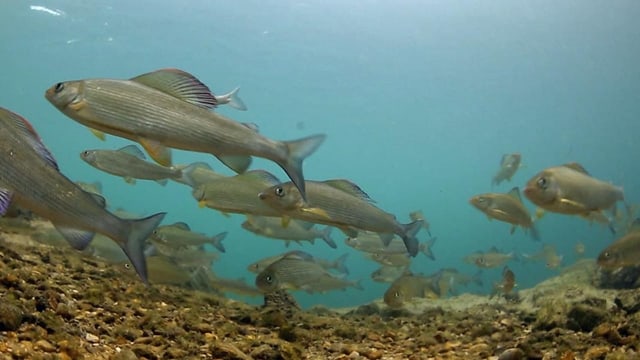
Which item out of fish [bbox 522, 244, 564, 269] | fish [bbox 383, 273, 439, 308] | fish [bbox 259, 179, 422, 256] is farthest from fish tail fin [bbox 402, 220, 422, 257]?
fish [bbox 522, 244, 564, 269]

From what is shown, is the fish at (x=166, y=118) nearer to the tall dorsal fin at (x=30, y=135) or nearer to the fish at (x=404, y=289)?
the tall dorsal fin at (x=30, y=135)

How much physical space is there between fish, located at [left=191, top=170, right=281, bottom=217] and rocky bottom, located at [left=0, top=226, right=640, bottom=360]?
1.05 meters

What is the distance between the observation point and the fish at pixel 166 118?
294cm

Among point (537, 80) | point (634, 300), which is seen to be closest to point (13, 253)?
point (634, 300)

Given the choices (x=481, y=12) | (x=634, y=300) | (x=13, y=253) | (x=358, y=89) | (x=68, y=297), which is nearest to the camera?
(x=68, y=297)

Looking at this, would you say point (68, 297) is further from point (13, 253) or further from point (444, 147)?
point (444, 147)

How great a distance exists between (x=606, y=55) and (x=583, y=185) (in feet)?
150

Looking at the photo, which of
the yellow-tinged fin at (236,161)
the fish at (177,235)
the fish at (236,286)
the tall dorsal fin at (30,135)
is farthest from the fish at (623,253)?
the tall dorsal fin at (30,135)

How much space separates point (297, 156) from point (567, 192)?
2.49 m

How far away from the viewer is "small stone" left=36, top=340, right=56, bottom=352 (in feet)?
9.31

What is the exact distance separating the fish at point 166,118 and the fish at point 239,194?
3.81 feet

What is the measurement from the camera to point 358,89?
53844 mm

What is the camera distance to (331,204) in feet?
13.9

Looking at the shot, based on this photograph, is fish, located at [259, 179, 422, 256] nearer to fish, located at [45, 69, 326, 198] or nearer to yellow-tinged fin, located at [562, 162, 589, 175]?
fish, located at [45, 69, 326, 198]
